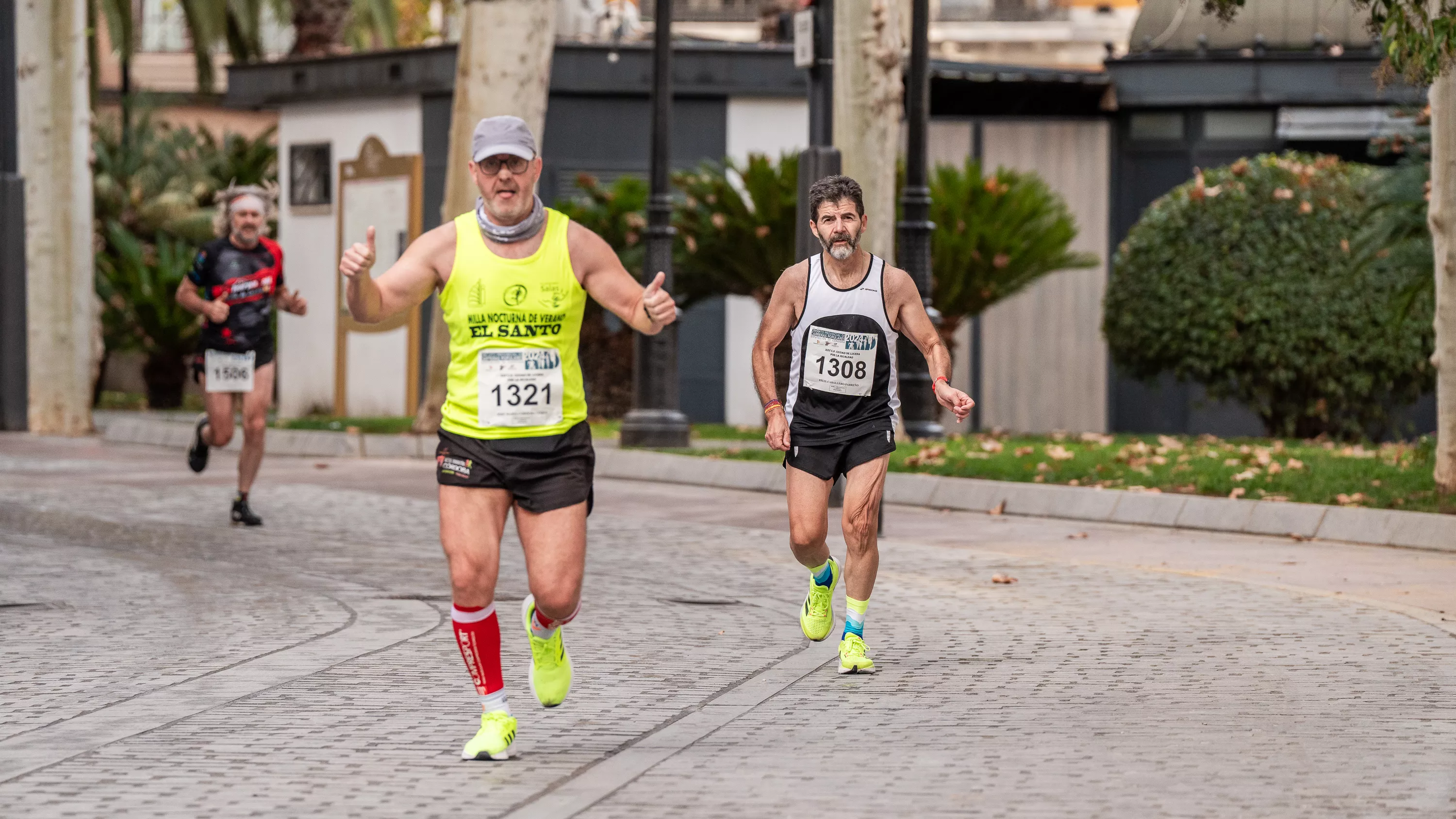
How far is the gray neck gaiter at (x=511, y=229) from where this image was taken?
6496 mm

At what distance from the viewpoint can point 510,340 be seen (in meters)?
6.46

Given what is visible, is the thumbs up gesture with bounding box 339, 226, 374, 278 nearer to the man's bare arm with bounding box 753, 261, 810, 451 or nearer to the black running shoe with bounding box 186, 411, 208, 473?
the man's bare arm with bounding box 753, 261, 810, 451

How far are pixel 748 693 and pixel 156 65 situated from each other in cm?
4119

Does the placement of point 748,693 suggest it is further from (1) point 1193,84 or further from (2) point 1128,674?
(1) point 1193,84

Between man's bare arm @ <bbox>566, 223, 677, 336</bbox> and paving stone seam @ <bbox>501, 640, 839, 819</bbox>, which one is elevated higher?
man's bare arm @ <bbox>566, 223, 677, 336</bbox>

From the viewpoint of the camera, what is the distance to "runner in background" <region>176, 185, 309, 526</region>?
43.3ft

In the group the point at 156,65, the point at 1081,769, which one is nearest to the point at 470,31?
the point at 1081,769

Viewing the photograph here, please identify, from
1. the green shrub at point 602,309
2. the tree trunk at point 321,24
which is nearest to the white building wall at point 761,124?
the green shrub at point 602,309

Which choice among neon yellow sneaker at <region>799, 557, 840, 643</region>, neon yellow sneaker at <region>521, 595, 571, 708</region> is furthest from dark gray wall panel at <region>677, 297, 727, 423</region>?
neon yellow sneaker at <region>521, 595, 571, 708</region>

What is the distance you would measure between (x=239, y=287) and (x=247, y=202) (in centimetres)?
50

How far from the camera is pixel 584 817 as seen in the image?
5.61 metres

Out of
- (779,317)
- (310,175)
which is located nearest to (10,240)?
(310,175)

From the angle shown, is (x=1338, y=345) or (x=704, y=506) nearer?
(x=704, y=506)

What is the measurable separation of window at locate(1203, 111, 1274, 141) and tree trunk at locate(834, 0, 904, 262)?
8.64 meters
